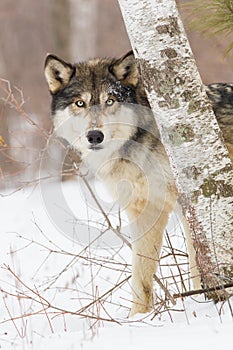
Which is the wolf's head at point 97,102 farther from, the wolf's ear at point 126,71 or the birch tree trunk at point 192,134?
the birch tree trunk at point 192,134

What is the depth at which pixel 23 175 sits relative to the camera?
1218 cm

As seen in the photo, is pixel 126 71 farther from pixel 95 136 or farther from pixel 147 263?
pixel 147 263

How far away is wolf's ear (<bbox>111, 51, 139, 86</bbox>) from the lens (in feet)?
15.5

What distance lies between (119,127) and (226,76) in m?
8.40

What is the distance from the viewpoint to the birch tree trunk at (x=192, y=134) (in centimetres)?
338

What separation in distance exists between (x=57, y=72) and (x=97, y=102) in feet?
1.72

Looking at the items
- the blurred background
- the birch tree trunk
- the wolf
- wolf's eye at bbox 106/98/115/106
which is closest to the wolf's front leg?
the wolf

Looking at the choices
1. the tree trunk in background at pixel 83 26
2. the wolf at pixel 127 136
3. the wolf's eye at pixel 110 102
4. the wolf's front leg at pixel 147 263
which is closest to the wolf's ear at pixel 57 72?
the wolf at pixel 127 136

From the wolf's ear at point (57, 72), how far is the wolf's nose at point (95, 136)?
0.65 m

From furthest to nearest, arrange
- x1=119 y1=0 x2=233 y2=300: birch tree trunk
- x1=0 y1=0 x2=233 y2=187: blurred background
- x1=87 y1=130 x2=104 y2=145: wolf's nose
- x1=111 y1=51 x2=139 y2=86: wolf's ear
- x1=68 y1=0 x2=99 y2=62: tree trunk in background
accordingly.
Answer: x1=68 y1=0 x2=99 y2=62: tree trunk in background → x1=0 y1=0 x2=233 y2=187: blurred background → x1=111 y1=51 x2=139 y2=86: wolf's ear → x1=87 y1=130 x2=104 y2=145: wolf's nose → x1=119 y1=0 x2=233 y2=300: birch tree trunk

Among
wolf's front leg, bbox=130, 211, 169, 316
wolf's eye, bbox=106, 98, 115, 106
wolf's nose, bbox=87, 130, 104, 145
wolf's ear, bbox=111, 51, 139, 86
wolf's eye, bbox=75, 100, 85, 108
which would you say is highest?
wolf's ear, bbox=111, 51, 139, 86

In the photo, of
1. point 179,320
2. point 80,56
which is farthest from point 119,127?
point 80,56

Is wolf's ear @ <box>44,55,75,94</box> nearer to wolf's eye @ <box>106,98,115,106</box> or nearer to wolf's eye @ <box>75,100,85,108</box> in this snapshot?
wolf's eye @ <box>75,100,85,108</box>

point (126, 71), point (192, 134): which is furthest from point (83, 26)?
point (192, 134)
